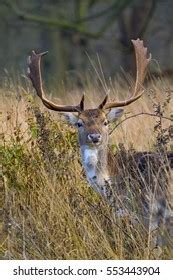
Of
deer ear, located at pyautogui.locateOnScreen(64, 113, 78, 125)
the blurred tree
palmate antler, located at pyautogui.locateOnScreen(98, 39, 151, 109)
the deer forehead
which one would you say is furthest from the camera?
the blurred tree

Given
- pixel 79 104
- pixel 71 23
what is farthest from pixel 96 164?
pixel 71 23

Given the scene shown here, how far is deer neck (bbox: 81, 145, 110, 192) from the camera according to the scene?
6.14m

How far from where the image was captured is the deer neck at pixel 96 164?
20.1ft

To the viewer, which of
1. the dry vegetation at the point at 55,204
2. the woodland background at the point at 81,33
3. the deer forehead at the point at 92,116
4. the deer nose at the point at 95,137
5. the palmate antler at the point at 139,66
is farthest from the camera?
the woodland background at the point at 81,33

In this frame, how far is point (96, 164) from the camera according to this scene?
6160mm

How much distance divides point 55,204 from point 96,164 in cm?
34

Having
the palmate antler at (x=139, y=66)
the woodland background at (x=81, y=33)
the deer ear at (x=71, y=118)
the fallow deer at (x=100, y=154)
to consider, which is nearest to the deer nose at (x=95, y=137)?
the fallow deer at (x=100, y=154)

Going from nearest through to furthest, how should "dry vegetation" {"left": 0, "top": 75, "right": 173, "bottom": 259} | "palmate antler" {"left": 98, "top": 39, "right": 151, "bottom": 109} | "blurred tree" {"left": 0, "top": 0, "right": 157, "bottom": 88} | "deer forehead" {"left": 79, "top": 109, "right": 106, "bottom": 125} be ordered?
"dry vegetation" {"left": 0, "top": 75, "right": 173, "bottom": 259}
"deer forehead" {"left": 79, "top": 109, "right": 106, "bottom": 125}
"palmate antler" {"left": 98, "top": 39, "right": 151, "bottom": 109}
"blurred tree" {"left": 0, "top": 0, "right": 157, "bottom": 88}

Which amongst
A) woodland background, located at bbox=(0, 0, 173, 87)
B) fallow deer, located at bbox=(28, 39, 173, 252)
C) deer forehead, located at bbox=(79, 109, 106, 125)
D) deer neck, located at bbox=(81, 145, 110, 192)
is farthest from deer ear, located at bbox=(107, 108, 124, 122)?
woodland background, located at bbox=(0, 0, 173, 87)

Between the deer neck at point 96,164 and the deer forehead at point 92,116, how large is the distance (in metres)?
0.15

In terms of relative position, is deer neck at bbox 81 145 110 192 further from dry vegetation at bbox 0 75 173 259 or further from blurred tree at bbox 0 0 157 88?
blurred tree at bbox 0 0 157 88

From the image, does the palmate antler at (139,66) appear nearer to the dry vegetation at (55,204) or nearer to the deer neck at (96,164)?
the dry vegetation at (55,204)

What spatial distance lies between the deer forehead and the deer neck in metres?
0.15

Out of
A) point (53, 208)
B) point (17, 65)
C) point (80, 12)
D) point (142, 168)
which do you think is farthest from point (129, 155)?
point (17, 65)
